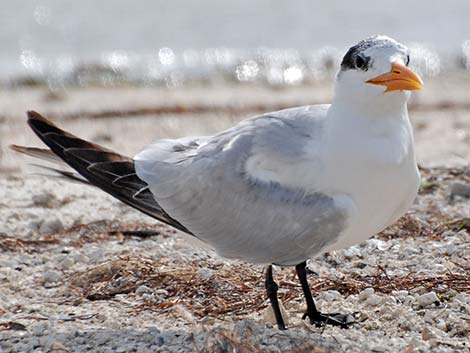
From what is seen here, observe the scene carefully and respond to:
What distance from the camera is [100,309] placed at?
13.3ft

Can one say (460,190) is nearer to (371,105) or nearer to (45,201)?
(371,105)

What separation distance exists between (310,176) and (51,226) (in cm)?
198

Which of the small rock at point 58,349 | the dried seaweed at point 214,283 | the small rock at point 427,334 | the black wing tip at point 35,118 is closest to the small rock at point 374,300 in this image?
the dried seaweed at point 214,283

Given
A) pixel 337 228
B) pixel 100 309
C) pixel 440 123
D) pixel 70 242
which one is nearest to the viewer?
→ pixel 337 228

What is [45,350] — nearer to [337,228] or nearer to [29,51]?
[337,228]

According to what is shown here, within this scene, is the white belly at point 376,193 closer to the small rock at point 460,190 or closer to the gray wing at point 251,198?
the gray wing at point 251,198

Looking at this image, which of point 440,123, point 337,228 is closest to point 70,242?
point 337,228

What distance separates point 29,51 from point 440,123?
620 centimetres

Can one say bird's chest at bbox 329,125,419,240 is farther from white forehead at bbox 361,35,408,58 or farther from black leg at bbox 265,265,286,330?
black leg at bbox 265,265,286,330

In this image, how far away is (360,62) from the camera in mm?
3623

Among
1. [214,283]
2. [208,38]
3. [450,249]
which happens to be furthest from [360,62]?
[208,38]

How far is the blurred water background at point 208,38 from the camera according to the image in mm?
11711

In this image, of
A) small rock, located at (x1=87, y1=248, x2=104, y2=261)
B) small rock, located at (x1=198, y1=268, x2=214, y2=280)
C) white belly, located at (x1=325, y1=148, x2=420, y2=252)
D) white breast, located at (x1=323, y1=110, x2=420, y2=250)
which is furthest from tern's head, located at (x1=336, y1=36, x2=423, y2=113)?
small rock, located at (x1=87, y1=248, x2=104, y2=261)

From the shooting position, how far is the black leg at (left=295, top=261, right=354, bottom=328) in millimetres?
3803
